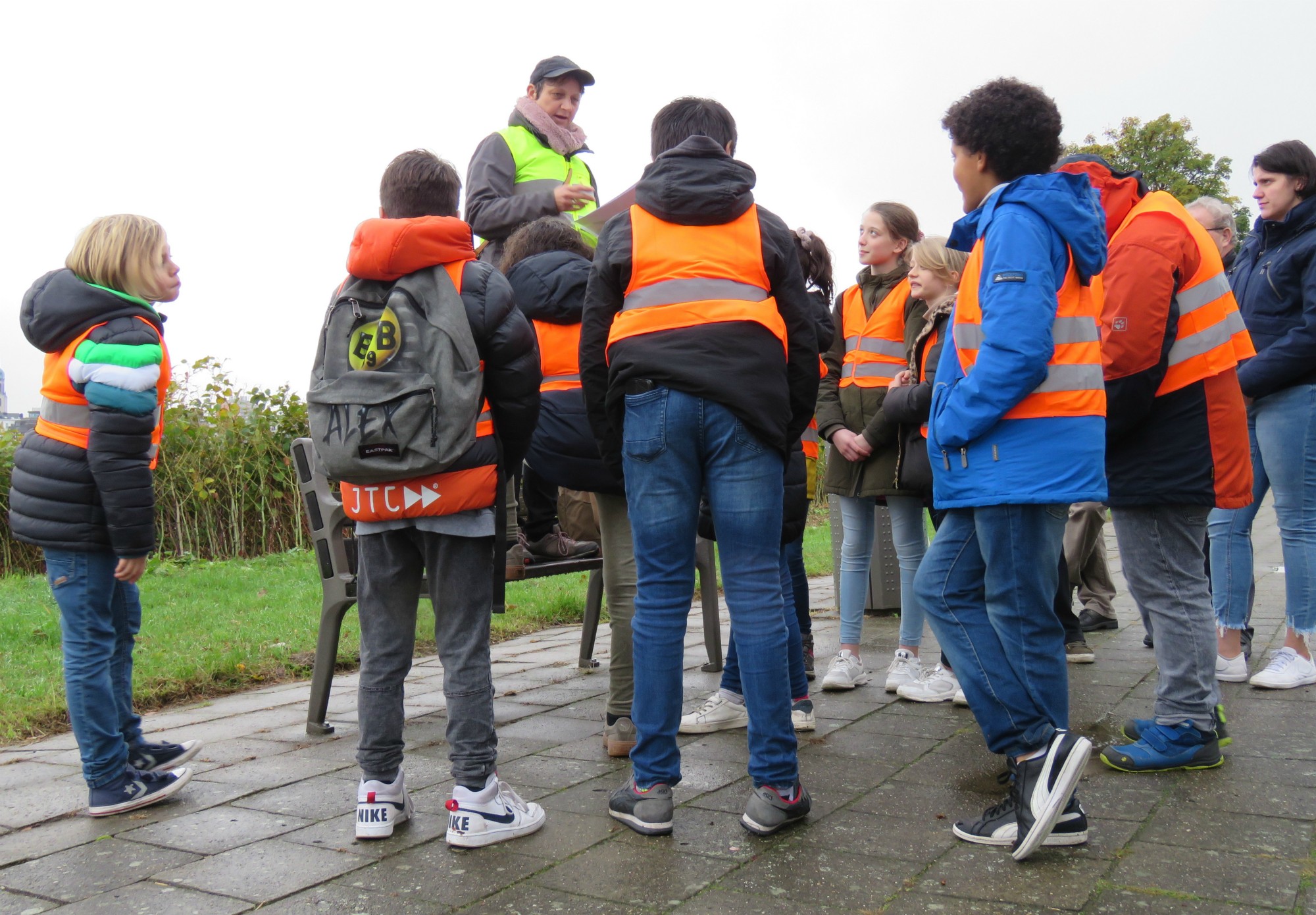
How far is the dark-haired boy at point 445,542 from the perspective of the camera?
128 inches

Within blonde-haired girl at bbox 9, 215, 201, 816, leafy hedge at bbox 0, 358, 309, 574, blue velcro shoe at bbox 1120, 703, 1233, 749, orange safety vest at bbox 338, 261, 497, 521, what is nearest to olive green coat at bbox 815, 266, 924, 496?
blue velcro shoe at bbox 1120, 703, 1233, 749

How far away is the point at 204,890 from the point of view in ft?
9.37

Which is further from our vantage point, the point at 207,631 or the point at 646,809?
the point at 207,631

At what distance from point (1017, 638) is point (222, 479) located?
Answer: 9.41 meters

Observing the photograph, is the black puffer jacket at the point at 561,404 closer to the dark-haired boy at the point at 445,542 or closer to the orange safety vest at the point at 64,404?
the dark-haired boy at the point at 445,542

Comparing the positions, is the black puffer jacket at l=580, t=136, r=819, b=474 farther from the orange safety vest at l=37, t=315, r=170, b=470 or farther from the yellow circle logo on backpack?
the orange safety vest at l=37, t=315, r=170, b=470

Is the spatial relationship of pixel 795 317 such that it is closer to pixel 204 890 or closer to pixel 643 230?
pixel 643 230

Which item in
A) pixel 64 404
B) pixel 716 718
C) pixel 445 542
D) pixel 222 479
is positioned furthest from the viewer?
pixel 222 479

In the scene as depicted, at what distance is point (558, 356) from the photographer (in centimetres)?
426

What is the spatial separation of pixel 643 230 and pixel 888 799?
1.85 m

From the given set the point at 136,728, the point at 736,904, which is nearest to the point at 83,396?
the point at 136,728

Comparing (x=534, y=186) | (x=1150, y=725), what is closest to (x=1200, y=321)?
(x=1150, y=725)

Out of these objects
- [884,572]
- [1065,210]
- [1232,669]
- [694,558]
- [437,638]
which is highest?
[1065,210]

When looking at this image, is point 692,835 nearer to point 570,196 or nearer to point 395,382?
point 395,382
